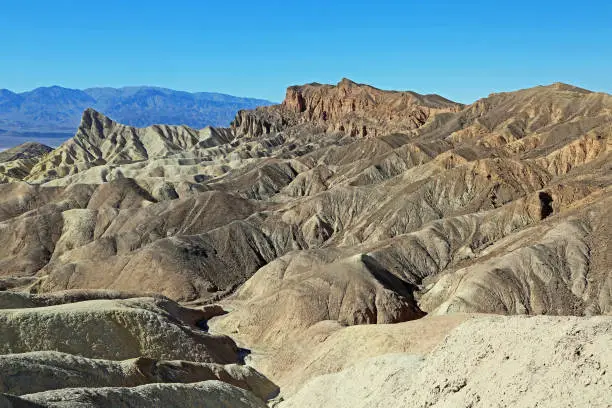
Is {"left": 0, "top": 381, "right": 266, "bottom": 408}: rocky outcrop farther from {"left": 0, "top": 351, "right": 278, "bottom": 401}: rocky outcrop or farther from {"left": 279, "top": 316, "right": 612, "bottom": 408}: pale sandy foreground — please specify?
{"left": 279, "top": 316, "right": 612, "bottom": 408}: pale sandy foreground

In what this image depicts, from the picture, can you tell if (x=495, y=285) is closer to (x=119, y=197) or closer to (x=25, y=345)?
(x=25, y=345)

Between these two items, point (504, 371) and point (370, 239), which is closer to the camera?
point (504, 371)

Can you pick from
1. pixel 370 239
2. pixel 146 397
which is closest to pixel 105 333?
pixel 146 397

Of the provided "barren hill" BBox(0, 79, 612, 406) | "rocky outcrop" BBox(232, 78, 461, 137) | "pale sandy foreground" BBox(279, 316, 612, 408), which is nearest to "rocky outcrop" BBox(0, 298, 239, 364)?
"barren hill" BBox(0, 79, 612, 406)

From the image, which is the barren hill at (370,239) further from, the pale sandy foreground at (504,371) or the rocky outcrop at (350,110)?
the rocky outcrop at (350,110)

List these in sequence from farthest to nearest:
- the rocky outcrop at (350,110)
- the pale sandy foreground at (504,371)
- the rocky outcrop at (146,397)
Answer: the rocky outcrop at (350,110), the rocky outcrop at (146,397), the pale sandy foreground at (504,371)

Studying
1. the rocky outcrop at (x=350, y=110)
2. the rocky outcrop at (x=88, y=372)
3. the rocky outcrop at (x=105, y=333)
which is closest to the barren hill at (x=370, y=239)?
the rocky outcrop at (x=105, y=333)

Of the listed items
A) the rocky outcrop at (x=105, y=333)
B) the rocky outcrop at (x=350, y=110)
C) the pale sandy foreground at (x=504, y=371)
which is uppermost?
the rocky outcrop at (x=350, y=110)

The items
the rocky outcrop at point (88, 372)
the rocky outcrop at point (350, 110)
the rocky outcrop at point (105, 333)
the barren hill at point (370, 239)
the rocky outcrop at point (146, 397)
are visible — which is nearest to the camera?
the rocky outcrop at point (146, 397)

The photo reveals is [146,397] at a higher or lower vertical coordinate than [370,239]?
higher

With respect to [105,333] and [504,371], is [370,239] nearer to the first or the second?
[105,333]
